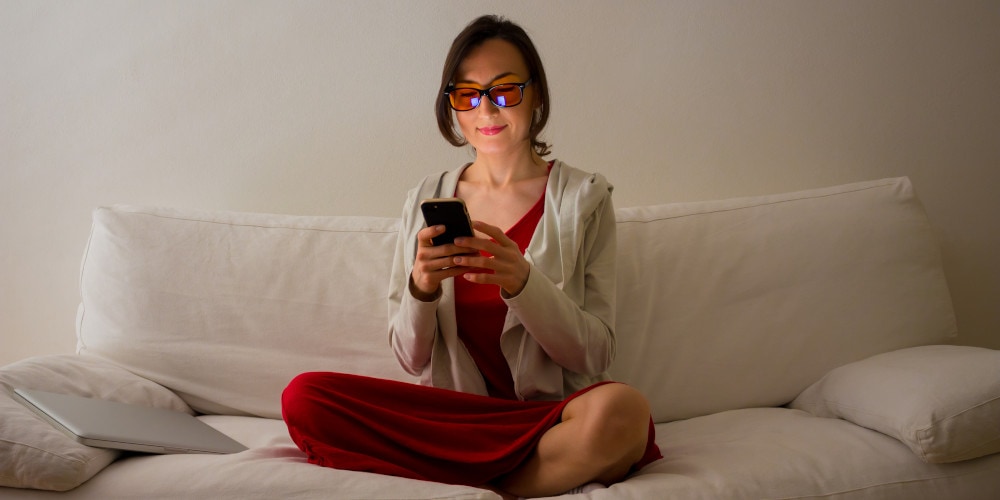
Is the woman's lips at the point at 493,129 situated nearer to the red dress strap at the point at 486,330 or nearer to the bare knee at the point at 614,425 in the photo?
the red dress strap at the point at 486,330

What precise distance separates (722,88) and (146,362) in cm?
173

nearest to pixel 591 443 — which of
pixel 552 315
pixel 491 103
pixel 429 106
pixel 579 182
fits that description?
pixel 552 315

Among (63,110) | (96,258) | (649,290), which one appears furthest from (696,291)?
(63,110)

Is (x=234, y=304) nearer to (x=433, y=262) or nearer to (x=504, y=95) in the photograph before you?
(x=433, y=262)

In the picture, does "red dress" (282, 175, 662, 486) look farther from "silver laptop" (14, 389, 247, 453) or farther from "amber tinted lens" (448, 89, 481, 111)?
"amber tinted lens" (448, 89, 481, 111)

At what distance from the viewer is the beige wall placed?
2.43 metres

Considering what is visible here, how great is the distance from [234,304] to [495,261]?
878 mm

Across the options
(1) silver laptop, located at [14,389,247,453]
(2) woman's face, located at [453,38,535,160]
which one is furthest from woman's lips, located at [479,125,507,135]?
(1) silver laptop, located at [14,389,247,453]

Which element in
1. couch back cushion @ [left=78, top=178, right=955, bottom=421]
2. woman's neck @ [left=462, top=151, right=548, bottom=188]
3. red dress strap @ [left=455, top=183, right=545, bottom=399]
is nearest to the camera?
red dress strap @ [left=455, top=183, right=545, bottom=399]

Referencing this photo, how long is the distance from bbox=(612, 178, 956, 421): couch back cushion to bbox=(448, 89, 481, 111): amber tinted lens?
57cm

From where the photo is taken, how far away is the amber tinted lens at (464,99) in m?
1.79

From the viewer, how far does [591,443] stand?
1.40 meters

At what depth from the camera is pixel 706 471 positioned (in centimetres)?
147

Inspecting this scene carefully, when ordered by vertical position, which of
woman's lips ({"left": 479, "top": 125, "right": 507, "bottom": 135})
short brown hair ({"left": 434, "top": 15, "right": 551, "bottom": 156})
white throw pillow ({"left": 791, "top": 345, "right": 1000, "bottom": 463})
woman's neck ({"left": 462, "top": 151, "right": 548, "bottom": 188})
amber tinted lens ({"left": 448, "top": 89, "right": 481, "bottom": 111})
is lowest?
white throw pillow ({"left": 791, "top": 345, "right": 1000, "bottom": 463})
